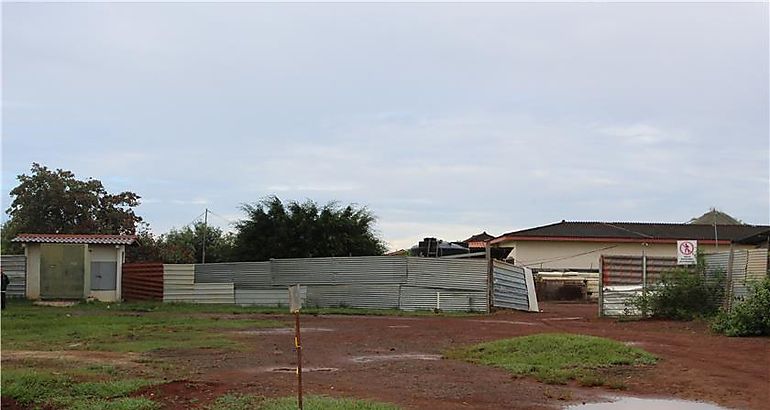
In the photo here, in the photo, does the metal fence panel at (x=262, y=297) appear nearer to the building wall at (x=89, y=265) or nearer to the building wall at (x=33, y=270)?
the building wall at (x=89, y=265)

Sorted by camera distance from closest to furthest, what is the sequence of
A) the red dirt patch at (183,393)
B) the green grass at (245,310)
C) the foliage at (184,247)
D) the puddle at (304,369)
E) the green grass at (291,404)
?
the green grass at (291,404) → the red dirt patch at (183,393) → the puddle at (304,369) → the green grass at (245,310) → the foliage at (184,247)

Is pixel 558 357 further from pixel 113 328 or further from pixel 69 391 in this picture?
pixel 113 328

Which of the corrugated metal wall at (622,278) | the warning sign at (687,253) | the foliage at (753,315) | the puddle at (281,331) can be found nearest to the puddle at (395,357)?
the puddle at (281,331)

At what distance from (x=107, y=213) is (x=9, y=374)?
4366 cm

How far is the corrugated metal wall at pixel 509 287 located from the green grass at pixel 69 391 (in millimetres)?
21410

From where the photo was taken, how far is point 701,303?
23.7 m

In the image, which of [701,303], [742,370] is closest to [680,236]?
[701,303]

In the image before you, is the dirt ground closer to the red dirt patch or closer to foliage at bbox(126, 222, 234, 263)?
the red dirt patch

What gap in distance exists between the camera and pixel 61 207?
51406 mm

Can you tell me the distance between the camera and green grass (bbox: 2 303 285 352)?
54.2 feet

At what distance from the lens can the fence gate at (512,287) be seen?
1235 inches

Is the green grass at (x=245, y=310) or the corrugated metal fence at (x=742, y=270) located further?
the green grass at (x=245, y=310)

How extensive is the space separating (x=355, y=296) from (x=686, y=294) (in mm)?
12998

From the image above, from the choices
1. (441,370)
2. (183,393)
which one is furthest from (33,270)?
(183,393)
